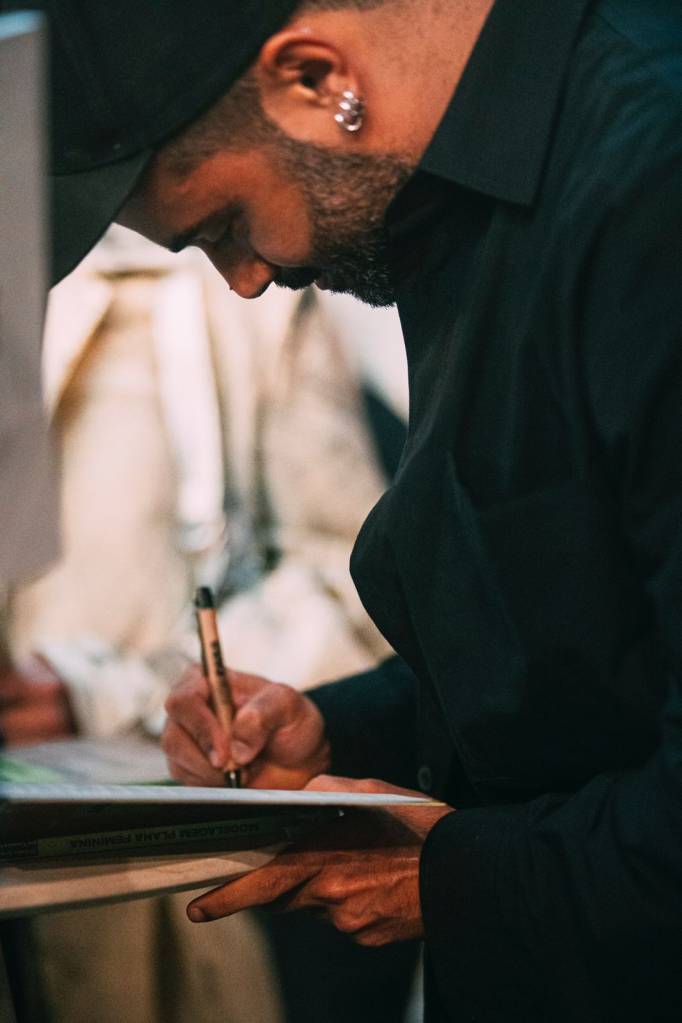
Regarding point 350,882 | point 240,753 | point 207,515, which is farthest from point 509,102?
point 207,515

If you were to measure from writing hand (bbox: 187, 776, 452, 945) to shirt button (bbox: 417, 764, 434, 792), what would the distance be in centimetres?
9

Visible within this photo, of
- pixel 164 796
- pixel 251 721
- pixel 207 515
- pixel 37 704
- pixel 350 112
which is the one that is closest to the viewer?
pixel 164 796

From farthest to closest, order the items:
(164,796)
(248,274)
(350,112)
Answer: (248,274) < (350,112) < (164,796)

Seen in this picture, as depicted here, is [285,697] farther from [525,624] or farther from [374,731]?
[525,624]

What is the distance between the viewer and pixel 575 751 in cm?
106

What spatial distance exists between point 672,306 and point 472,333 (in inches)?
8.0

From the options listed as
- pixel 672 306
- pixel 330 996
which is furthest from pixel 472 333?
pixel 330 996

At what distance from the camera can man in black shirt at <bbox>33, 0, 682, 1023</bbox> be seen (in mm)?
916

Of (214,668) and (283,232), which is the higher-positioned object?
(283,232)

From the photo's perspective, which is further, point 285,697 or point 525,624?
point 285,697

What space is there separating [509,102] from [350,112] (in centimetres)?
13

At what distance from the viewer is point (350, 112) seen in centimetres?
105

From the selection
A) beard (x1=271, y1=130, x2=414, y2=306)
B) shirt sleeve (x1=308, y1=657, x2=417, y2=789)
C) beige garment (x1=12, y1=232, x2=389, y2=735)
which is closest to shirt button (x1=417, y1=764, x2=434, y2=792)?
shirt sleeve (x1=308, y1=657, x2=417, y2=789)

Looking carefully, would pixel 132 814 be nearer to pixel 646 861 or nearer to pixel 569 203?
pixel 646 861
